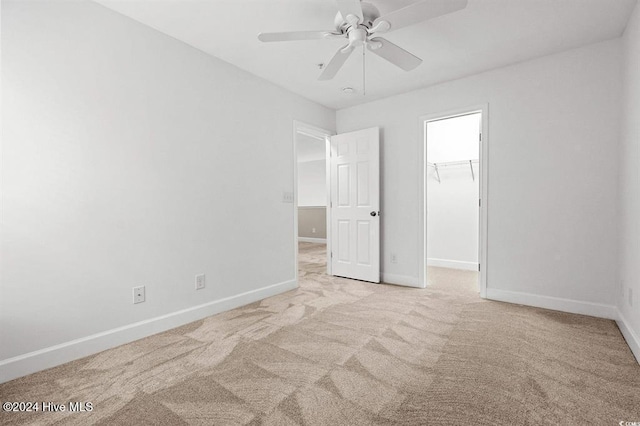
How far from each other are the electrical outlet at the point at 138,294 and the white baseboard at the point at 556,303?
3.43 m

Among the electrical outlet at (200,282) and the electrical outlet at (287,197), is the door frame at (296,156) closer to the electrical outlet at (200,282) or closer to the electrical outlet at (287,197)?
the electrical outlet at (287,197)

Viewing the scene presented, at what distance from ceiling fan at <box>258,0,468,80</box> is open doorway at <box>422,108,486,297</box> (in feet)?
8.77

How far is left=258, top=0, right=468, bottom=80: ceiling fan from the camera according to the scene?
161 centimetres

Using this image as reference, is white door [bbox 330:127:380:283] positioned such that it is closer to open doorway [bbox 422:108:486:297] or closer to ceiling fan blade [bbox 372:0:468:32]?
open doorway [bbox 422:108:486:297]

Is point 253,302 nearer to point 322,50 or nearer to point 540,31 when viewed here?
point 322,50

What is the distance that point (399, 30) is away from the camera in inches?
95.3

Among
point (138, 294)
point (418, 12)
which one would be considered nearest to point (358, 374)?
point (138, 294)

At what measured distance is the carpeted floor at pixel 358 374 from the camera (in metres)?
1.45

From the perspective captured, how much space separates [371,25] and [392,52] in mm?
265

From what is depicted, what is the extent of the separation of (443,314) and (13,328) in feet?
10.6

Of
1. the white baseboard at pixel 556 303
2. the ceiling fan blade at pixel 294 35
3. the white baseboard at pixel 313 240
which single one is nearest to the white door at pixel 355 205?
the white baseboard at pixel 556 303

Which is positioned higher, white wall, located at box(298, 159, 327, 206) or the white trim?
white wall, located at box(298, 159, 327, 206)

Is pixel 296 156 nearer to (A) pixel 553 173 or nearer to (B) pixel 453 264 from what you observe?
(A) pixel 553 173

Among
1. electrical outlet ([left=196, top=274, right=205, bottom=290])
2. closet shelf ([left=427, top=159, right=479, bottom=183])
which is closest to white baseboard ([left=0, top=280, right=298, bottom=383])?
electrical outlet ([left=196, top=274, right=205, bottom=290])
